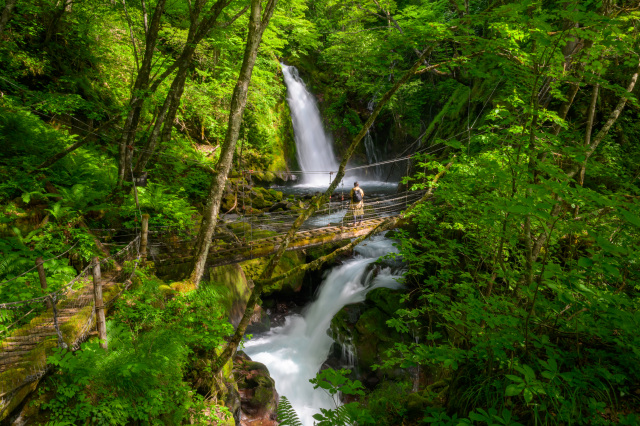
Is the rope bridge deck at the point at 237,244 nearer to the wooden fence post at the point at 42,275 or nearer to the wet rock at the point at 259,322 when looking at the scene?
the wooden fence post at the point at 42,275

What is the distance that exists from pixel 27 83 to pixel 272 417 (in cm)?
839

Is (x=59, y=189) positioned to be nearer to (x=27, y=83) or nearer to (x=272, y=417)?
(x=27, y=83)

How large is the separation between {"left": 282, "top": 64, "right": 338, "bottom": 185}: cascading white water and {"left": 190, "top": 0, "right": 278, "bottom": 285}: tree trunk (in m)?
11.8

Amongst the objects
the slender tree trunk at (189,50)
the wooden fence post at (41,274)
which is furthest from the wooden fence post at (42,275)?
the slender tree trunk at (189,50)

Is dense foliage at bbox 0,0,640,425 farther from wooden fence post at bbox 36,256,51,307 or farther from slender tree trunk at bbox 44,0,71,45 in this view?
wooden fence post at bbox 36,256,51,307

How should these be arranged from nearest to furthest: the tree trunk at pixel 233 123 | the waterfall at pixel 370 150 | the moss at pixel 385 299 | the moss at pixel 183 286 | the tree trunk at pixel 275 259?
the tree trunk at pixel 275 259 < the tree trunk at pixel 233 123 < the moss at pixel 183 286 < the moss at pixel 385 299 < the waterfall at pixel 370 150

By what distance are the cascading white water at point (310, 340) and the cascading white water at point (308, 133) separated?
8.37 metres

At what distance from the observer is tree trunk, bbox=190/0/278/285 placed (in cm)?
371

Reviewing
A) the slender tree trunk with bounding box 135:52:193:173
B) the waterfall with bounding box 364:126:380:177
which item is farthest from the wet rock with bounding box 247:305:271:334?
the waterfall with bounding box 364:126:380:177

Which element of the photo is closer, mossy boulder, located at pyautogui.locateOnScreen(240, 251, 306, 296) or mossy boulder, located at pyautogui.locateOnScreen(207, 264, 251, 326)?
mossy boulder, located at pyautogui.locateOnScreen(207, 264, 251, 326)

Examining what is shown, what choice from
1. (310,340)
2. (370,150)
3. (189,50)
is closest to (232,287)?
(310,340)

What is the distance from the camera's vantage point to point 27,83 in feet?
20.3

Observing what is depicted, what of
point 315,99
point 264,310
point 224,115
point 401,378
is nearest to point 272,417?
point 401,378

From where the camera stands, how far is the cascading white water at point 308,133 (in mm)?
16219
